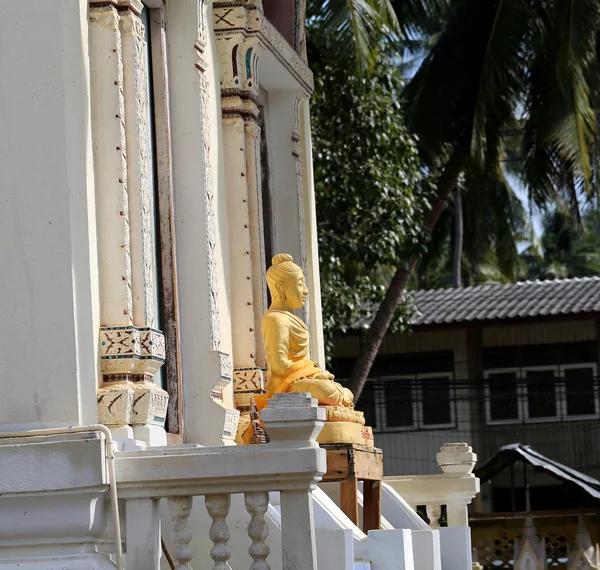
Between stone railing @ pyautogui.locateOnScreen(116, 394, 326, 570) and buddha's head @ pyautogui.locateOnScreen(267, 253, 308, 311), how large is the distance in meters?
3.16

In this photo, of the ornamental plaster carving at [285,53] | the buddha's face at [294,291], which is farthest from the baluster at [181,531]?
the ornamental plaster carving at [285,53]

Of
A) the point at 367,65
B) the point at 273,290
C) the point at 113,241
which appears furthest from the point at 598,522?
the point at 113,241

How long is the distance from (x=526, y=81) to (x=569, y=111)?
1682 millimetres

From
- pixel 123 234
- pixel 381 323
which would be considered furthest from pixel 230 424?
pixel 381 323

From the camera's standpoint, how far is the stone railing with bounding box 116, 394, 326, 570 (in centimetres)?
531

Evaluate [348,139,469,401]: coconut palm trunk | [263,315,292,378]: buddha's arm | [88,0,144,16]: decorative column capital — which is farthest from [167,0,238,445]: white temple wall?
[348,139,469,401]: coconut palm trunk

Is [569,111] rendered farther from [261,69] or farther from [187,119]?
[187,119]

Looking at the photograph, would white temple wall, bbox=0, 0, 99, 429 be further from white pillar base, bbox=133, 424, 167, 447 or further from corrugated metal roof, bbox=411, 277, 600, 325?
corrugated metal roof, bbox=411, 277, 600, 325

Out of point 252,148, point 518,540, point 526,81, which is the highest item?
point 526,81

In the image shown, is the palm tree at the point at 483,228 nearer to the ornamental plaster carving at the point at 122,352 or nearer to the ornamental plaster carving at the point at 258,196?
the ornamental plaster carving at the point at 258,196

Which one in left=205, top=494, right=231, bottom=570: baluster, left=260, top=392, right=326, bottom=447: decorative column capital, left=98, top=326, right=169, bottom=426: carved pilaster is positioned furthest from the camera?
left=98, top=326, right=169, bottom=426: carved pilaster

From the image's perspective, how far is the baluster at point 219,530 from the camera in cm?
540

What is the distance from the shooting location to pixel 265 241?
1030 centimetres

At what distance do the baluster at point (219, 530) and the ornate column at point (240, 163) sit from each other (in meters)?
3.57
